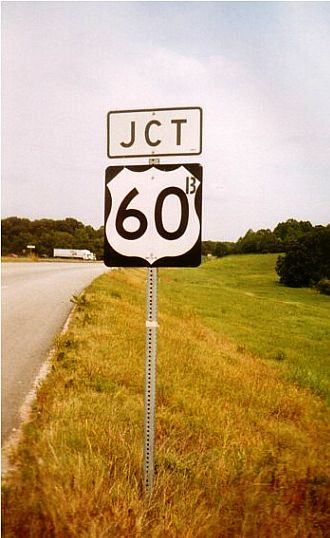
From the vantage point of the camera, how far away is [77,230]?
181ft

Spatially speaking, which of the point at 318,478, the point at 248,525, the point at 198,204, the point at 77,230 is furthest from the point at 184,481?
the point at 77,230

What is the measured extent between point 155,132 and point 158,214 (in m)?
0.49

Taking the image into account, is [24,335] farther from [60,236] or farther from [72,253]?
[72,253]

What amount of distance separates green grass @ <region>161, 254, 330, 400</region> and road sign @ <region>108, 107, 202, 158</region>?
7241mm

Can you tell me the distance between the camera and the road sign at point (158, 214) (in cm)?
279

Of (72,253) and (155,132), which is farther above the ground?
(155,132)

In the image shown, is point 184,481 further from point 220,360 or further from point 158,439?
point 220,360

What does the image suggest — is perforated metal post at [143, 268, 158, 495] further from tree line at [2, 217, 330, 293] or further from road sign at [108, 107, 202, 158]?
tree line at [2, 217, 330, 293]

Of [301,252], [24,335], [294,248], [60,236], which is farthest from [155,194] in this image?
[60,236]

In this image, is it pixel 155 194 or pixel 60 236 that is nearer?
pixel 155 194

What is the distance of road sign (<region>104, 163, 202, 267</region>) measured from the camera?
2787 millimetres

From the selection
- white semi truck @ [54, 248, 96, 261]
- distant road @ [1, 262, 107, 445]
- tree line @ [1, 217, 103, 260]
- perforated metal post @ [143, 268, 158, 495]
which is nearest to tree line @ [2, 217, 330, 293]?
distant road @ [1, 262, 107, 445]

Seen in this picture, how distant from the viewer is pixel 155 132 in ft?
9.30

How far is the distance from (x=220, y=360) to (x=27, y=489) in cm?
623
